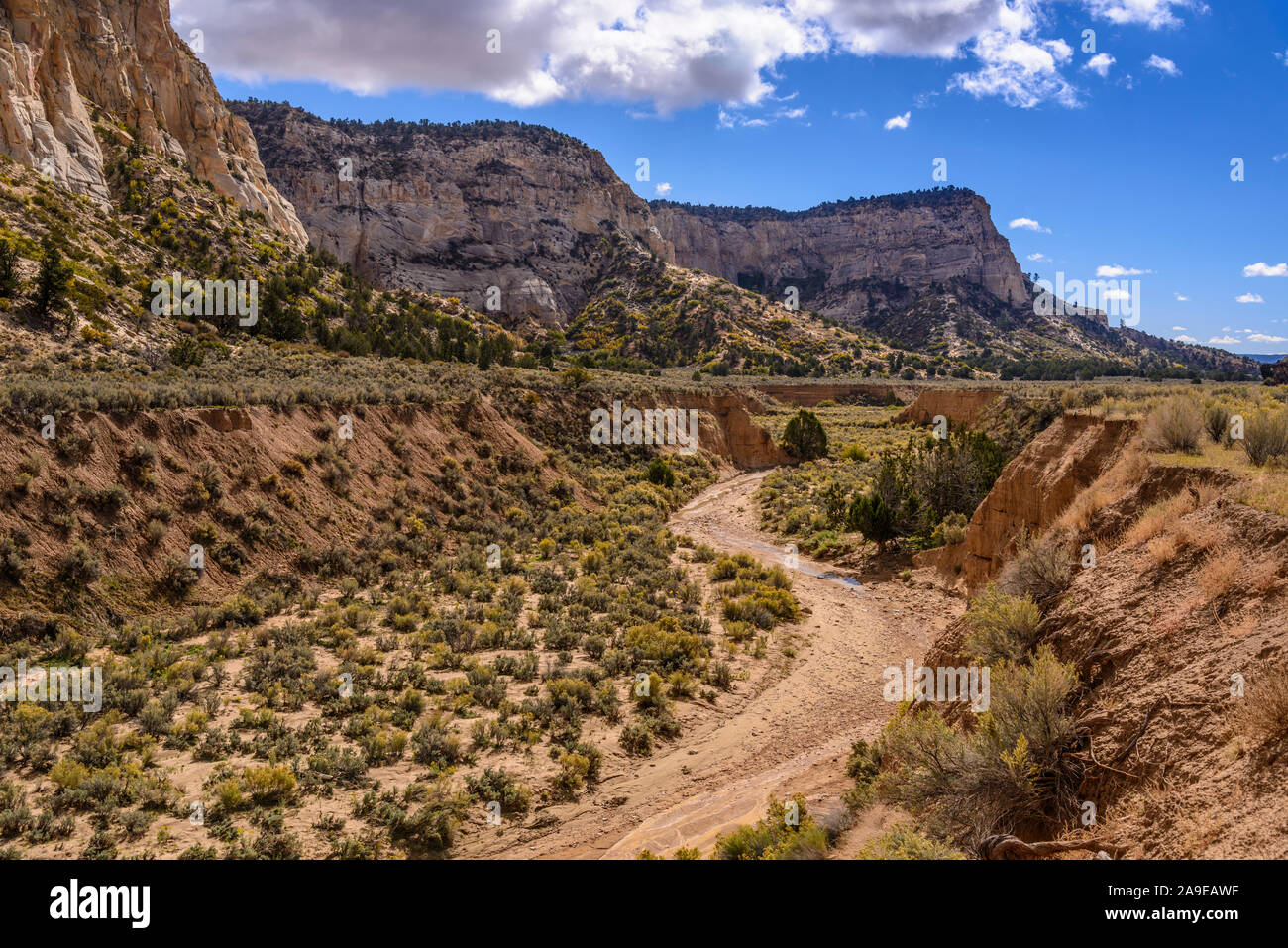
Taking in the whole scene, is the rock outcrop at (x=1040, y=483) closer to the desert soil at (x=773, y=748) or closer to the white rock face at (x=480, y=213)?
the desert soil at (x=773, y=748)

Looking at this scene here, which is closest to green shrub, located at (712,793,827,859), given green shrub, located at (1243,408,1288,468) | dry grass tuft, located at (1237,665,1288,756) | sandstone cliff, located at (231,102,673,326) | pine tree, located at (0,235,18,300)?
dry grass tuft, located at (1237,665,1288,756)

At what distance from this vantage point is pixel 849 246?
15888 centimetres

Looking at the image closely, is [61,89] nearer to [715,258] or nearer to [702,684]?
[702,684]

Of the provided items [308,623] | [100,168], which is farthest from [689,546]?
[100,168]

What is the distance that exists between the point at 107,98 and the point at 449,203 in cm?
5584

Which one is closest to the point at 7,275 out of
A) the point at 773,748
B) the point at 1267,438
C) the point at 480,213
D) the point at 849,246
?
the point at 773,748

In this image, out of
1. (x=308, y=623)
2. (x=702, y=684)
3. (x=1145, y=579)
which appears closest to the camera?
(x=1145, y=579)

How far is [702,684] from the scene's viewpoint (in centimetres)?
1244

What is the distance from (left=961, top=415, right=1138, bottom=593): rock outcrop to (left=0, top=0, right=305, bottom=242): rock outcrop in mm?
52178

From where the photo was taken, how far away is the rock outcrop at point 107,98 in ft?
125

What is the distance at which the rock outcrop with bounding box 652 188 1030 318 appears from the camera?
142 meters

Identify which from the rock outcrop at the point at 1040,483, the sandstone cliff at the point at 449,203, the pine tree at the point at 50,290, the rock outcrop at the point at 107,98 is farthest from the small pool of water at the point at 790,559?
the sandstone cliff at the point at 449,203

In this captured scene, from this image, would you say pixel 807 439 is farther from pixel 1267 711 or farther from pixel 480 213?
pixel 480 213
